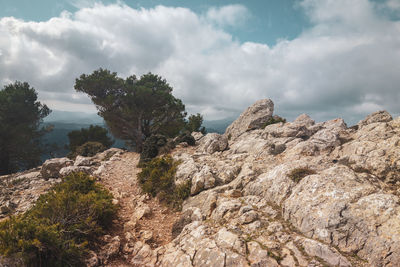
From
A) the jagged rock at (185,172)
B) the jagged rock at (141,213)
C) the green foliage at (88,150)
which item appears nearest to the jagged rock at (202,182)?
the jagged rock at (185,172)

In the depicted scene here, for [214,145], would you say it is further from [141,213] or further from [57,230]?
[57,230]

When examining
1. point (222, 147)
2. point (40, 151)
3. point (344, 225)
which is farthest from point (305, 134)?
point (40, 151)

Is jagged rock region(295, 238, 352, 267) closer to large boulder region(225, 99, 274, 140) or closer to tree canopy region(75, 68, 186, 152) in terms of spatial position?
large boulder region(225, 99, 274, 140)

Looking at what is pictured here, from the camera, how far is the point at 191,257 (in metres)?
5.63

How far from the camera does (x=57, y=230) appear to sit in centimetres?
632

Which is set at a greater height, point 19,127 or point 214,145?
point 19,127

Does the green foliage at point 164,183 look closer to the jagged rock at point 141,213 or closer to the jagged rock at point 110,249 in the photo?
the jagged rock at point 141,213

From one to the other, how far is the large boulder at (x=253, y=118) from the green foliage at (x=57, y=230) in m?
19.3

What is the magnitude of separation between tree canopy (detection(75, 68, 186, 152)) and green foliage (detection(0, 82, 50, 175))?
33.7 ft

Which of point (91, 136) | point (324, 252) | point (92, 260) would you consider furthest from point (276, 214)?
point (91, 136)

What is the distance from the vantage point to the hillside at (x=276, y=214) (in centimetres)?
503

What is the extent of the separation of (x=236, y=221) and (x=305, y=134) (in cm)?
1273

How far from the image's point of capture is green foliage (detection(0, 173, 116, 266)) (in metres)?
4.99

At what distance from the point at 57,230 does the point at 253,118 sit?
24277 mm
